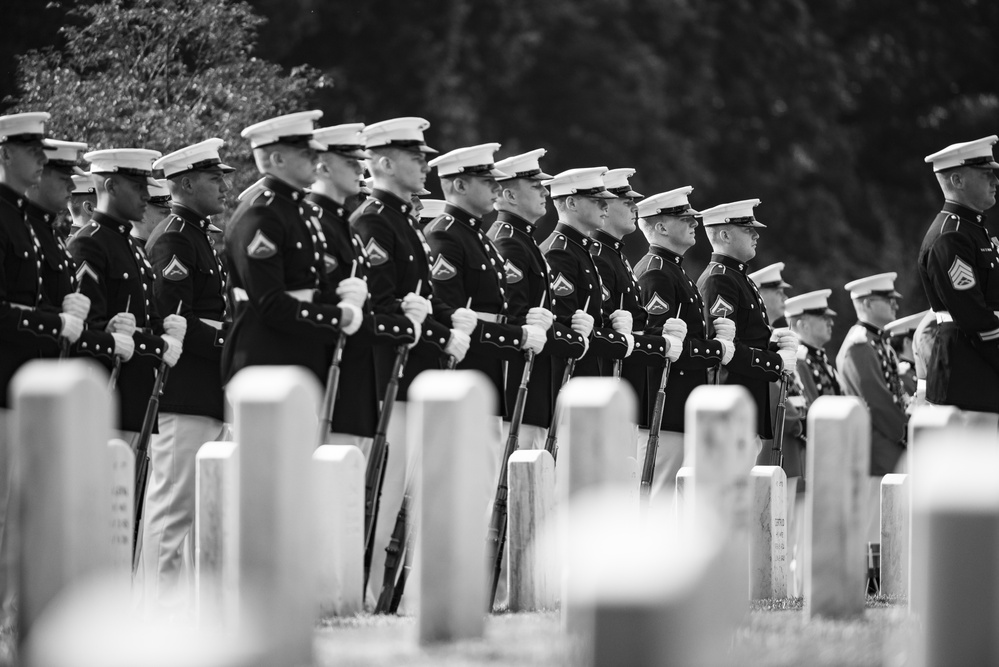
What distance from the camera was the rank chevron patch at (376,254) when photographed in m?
7.61

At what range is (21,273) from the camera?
6.86 metres

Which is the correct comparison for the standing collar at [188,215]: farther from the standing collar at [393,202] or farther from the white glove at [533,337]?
the white glove at [533,337]

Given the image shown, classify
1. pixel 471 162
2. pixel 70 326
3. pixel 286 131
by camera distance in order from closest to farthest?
pixel 70 326 → pixel 286 131 → pixel 471 162

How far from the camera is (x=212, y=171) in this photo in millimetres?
8141

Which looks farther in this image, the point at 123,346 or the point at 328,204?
the point at 328,204

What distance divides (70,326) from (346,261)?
1.23 meters

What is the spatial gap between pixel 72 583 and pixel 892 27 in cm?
2103

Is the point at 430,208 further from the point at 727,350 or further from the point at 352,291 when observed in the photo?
the point at 352,291

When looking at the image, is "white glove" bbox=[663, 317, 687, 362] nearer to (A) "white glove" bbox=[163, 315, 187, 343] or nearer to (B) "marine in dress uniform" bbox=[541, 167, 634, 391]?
(B) "marine in dress uniform" bbox=[541, 167, 634, 391]

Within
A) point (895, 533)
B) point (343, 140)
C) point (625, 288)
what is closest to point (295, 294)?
point (343, 140)

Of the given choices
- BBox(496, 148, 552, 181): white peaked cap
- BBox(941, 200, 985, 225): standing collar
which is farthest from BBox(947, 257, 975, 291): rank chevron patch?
BBox(496, 148, 552, 181): white peaked cap

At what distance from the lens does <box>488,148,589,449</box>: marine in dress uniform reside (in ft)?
28.2

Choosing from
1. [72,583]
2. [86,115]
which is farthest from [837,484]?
[86,115]

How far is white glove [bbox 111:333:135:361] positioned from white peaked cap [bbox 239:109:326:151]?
3.38 ft
